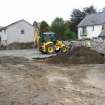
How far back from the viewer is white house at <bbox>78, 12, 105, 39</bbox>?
2640 inches

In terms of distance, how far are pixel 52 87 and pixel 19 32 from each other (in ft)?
191

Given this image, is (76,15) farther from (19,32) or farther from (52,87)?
(52,87)

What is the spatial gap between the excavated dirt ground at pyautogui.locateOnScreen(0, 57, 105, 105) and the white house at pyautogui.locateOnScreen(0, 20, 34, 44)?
2013 inches

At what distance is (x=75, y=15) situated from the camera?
8850cm

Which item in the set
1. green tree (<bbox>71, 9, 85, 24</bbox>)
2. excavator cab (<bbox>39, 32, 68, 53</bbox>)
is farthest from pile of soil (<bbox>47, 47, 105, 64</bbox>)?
green tree (<bbox>71, 9, 85, 24</bbox>)

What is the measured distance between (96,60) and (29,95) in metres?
14.7

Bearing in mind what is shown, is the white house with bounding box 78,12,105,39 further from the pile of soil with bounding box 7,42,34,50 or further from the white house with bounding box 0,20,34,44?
the pile of soil with bounding box 7,42,34,50

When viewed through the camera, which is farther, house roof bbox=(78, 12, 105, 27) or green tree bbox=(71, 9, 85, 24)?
green tree bbox=(71, 9, 85, 24)

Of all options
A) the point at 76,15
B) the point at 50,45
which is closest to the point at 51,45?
the point at 50,45

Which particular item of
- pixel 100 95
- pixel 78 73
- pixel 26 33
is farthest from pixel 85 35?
pixel 100 95

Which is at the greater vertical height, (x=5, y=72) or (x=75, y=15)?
(x=75, y=15)

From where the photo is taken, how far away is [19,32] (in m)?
74.6

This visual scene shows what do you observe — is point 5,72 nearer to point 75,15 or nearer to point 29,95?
point 29,95

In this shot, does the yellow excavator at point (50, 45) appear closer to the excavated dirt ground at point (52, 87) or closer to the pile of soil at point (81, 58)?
the pile of soil at point (81, 58)
